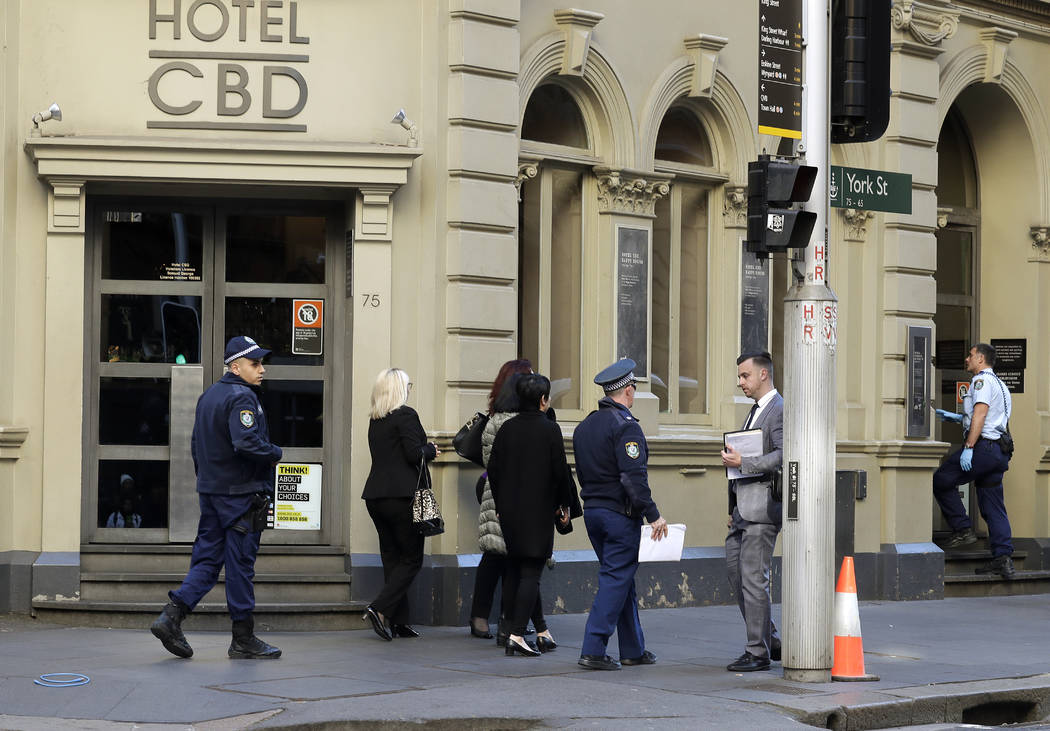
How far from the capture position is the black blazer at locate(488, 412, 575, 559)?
10617mm

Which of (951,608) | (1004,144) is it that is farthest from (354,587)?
(1004,144)

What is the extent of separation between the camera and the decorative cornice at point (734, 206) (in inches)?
583

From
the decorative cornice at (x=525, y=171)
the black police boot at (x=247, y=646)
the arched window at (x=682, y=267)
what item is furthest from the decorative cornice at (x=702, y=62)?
the black police boot at (x=247, y=646)

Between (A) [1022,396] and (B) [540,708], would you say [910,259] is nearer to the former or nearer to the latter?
(A) [1022,396]

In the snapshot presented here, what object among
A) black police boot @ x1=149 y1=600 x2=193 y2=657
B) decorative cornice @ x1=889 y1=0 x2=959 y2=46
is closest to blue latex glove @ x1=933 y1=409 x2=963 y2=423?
decorative cornice @ x1=889 y1=0 x2=959 y2=46

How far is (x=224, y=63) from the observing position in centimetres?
1212

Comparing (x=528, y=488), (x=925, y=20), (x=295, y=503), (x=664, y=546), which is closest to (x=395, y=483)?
(x=528, y=488)

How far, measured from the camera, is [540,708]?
8.57 meters

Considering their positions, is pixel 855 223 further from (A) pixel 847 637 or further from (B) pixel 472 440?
(A) pixel 847 637

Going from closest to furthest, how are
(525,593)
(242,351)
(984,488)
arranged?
(242,351), (525,593), (984,488)

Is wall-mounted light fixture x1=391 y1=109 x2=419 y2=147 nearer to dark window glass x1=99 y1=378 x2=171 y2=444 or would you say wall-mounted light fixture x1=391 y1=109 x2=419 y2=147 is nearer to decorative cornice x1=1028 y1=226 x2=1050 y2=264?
dark window glass x1=99 y1=378 x2=171 y2=444

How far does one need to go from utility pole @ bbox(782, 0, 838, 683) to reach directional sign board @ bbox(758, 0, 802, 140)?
0.05m

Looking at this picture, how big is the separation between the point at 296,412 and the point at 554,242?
2.79 metres

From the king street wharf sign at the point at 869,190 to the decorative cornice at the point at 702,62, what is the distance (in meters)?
4.52
